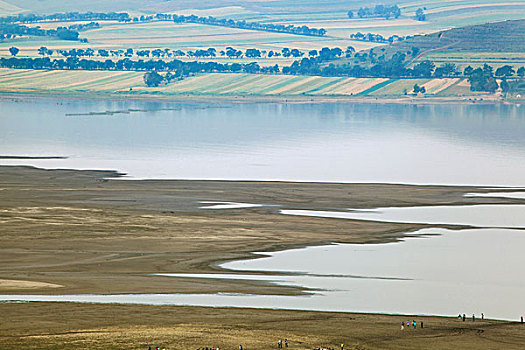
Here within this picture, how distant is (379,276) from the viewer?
44.9 metres

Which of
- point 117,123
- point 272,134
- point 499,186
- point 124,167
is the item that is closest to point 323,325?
point 499,186

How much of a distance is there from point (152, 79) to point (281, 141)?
89.9 m

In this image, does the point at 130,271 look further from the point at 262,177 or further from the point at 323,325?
the point at 262,177

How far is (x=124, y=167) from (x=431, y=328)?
48.0 m

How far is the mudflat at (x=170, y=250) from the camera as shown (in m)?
34.8

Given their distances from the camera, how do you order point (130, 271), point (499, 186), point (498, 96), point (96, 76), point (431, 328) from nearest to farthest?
point (431, 328), point (130, 271), point (499, 186), point (498, 96), point (96, 76)

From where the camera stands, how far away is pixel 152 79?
19325cm

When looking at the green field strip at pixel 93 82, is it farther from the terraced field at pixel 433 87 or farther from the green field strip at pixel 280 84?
the terraced field at pixel 433 87

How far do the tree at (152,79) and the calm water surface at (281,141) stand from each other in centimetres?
2338

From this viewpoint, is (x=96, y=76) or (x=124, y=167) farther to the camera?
(x=96, y=76)

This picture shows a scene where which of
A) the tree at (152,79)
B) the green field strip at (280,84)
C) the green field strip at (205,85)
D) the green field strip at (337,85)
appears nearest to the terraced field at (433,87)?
the green field strip at (337,85)

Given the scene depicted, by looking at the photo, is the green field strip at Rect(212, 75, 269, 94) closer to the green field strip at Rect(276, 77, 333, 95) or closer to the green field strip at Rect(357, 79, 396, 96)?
the green field strip at Rect(276, 77, 333, 95)

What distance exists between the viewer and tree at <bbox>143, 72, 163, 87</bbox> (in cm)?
19312

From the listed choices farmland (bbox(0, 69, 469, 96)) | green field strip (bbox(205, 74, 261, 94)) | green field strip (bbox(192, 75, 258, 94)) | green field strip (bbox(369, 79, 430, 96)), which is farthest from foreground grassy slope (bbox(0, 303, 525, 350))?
green field strip (bbox(192, 75, 258, 94))
